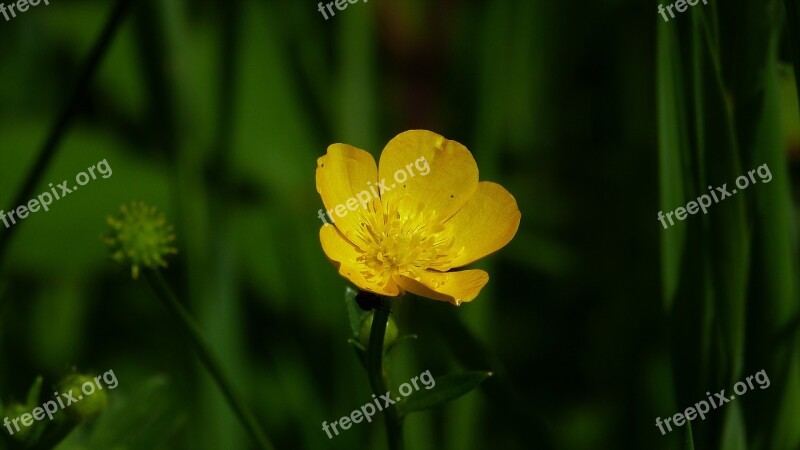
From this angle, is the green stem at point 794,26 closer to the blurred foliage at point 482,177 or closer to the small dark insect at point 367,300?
the blurred foliage at point 482,177

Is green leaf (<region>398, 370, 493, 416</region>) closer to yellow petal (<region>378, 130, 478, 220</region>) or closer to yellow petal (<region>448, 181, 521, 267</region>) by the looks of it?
yellow petal (<region>448, 181, 521, 267</region>)

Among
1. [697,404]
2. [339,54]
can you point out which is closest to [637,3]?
[339,54]

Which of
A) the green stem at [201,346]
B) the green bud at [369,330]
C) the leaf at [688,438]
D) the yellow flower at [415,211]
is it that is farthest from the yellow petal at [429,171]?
the leaf at [688,438]

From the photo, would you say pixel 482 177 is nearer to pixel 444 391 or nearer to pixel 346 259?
pixel 346 259

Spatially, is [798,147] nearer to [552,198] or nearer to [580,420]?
[552,198]

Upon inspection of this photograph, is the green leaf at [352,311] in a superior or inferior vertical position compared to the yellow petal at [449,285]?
superior

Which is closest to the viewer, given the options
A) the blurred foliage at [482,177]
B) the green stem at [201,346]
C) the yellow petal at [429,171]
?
the green stem at [201,346]
